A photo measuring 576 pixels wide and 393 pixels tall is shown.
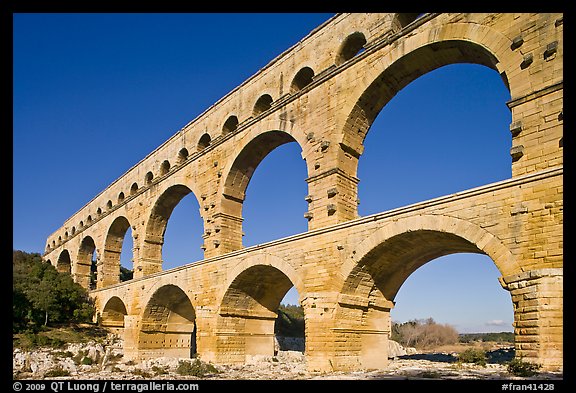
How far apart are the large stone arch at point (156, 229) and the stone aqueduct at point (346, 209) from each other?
0.10 m

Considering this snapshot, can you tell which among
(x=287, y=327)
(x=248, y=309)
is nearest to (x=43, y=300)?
(x=248, y=309)

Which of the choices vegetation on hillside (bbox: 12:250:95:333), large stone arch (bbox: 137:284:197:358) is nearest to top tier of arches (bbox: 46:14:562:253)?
large stone arch (bbox: 137:284:197:358)

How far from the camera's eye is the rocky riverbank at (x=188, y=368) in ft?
33.8

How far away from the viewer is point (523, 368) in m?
7.65

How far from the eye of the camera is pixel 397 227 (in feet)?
33.9

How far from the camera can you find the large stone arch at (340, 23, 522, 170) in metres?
9.81

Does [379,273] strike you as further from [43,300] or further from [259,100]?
[43,300]

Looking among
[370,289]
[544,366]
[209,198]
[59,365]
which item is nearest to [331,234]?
[370,289]

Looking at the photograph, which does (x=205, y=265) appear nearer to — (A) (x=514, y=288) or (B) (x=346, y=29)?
(B) (x=346, y=29)

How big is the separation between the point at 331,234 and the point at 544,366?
221 inches

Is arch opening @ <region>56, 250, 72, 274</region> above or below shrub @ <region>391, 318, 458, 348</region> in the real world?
above

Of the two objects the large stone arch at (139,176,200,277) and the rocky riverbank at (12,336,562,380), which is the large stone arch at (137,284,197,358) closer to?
the rocky riverbank at (12,336,562,380)

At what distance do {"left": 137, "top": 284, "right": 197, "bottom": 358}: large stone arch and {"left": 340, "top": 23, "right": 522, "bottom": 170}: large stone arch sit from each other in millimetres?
10381

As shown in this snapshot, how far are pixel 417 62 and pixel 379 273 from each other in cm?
525
